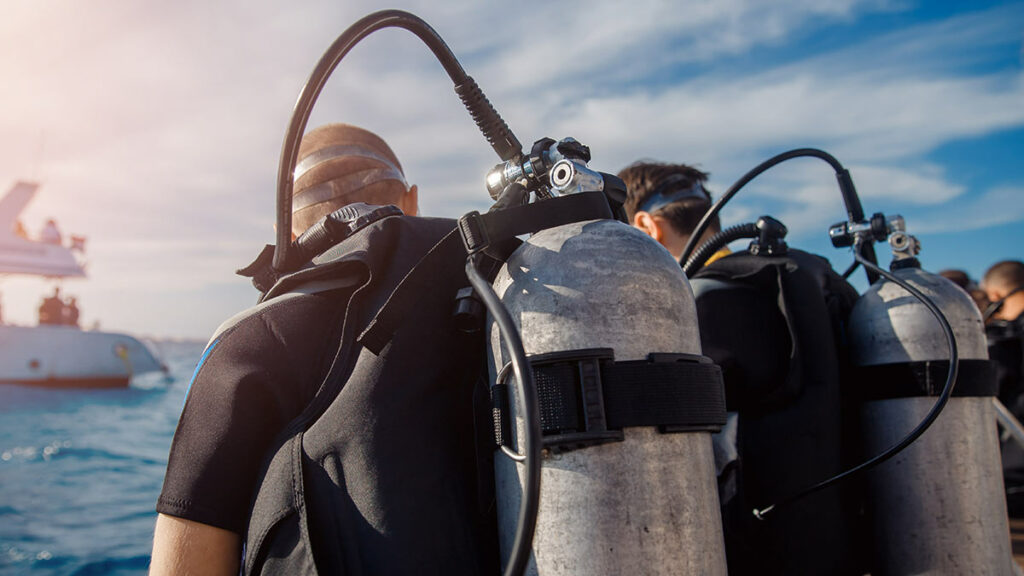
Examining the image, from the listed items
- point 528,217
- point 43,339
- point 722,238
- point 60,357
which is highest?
point 43,339

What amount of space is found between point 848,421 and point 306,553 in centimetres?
163

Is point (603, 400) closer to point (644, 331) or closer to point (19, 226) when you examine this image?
point (644, 331)

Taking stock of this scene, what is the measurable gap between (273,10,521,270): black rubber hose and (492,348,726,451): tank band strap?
1.93 ft

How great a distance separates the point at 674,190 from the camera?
120 inches

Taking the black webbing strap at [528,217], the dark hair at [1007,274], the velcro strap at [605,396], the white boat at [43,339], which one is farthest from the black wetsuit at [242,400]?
the white boat at [43,339]

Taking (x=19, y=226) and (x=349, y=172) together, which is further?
(x=19, y=226)

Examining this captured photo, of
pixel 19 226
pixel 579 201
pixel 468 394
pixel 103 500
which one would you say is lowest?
pixel 103 500

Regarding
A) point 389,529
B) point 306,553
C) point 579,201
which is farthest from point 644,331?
point 306,553

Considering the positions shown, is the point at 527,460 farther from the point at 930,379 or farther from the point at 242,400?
the point at 930,379

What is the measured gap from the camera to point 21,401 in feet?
102

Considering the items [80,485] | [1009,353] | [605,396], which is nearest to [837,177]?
[605,396]

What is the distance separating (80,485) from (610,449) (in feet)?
50.5

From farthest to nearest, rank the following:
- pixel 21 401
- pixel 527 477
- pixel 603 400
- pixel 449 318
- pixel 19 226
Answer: pixel 19 226
pixel 21 401
pixel 449 318
pixel 603 400
pixel 527 477

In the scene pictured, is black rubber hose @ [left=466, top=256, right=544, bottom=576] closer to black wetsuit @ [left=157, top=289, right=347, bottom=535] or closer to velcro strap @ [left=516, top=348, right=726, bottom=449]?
velcro strap @ [left=516, top=348, right=726, bottom=449]
